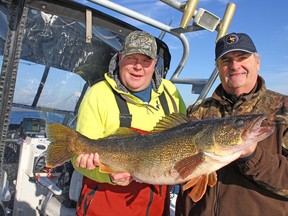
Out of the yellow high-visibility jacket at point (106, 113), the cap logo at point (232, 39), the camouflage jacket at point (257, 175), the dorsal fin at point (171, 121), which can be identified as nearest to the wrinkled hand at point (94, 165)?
the yellow high-visibility jacket at point (106, 113)

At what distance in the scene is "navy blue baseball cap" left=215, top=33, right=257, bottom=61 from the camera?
10.2 feet

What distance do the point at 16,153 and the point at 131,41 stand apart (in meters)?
2.29

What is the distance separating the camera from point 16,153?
4395 mm

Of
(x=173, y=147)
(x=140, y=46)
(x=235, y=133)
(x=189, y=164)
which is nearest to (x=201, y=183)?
(x=189, y=164)

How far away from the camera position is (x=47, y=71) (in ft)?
15.3

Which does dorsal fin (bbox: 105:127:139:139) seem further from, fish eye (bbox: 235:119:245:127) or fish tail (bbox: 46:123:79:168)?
fish eye (bbox: 235:119:245:127)

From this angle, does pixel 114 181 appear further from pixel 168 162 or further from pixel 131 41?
pixel 131 41

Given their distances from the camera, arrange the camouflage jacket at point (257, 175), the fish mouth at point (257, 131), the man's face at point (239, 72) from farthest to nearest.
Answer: the man's face at point (239, 72) → the camouflage jacket at point (257, 175) → the fish mouth at point (257, 131)

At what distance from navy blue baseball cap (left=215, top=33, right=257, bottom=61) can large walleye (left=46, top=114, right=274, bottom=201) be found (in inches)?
29.0

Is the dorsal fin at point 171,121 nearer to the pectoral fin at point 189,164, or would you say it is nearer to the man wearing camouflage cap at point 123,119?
the man wearing camouflage cap at point 123,119

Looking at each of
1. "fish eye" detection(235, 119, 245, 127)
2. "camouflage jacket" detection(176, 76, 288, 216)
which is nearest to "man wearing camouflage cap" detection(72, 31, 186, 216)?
"camouflage jacket" detection(176, 76, 288, 216)

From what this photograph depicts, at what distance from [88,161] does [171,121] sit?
0.92 meters

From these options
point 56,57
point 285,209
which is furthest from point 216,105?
point 56,57

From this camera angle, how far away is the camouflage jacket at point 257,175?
2639 millimetres
